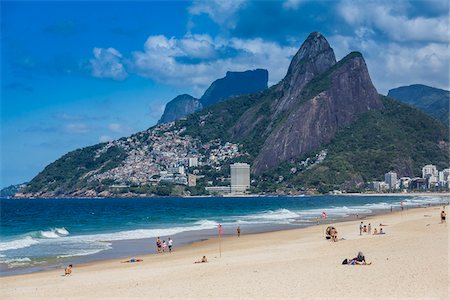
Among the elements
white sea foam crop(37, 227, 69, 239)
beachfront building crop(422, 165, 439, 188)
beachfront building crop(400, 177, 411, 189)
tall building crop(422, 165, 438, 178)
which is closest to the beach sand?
white sea foam crop(37, 227, 69, 239)

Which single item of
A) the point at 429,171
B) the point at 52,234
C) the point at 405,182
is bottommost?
the point at 52,234

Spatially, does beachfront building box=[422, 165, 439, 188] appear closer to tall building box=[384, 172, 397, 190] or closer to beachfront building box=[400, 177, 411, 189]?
beachfront building box=[400, 177, 411, 189]

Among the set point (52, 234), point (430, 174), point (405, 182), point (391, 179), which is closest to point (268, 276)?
point (52, 234)

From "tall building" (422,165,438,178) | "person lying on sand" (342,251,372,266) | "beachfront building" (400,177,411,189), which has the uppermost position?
"tall building" (422,165,438,178)

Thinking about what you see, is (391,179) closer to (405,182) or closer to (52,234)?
(405,182)

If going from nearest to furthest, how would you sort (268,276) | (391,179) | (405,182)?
(268,276), (391,179), (405,182)

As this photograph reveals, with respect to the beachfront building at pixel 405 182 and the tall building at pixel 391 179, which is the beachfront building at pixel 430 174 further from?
the tall building at pixel 391 179

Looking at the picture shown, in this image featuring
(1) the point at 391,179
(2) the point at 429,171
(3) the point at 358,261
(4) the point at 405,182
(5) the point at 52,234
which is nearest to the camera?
(3) the point at 358,261

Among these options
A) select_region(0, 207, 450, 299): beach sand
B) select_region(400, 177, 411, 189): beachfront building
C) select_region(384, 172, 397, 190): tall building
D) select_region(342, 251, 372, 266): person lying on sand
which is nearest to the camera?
select_region(0, 207, 450, 299): beach sand

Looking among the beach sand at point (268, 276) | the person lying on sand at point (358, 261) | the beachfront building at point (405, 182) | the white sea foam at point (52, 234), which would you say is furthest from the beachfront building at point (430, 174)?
the person lying on sand at point (358, 261)
